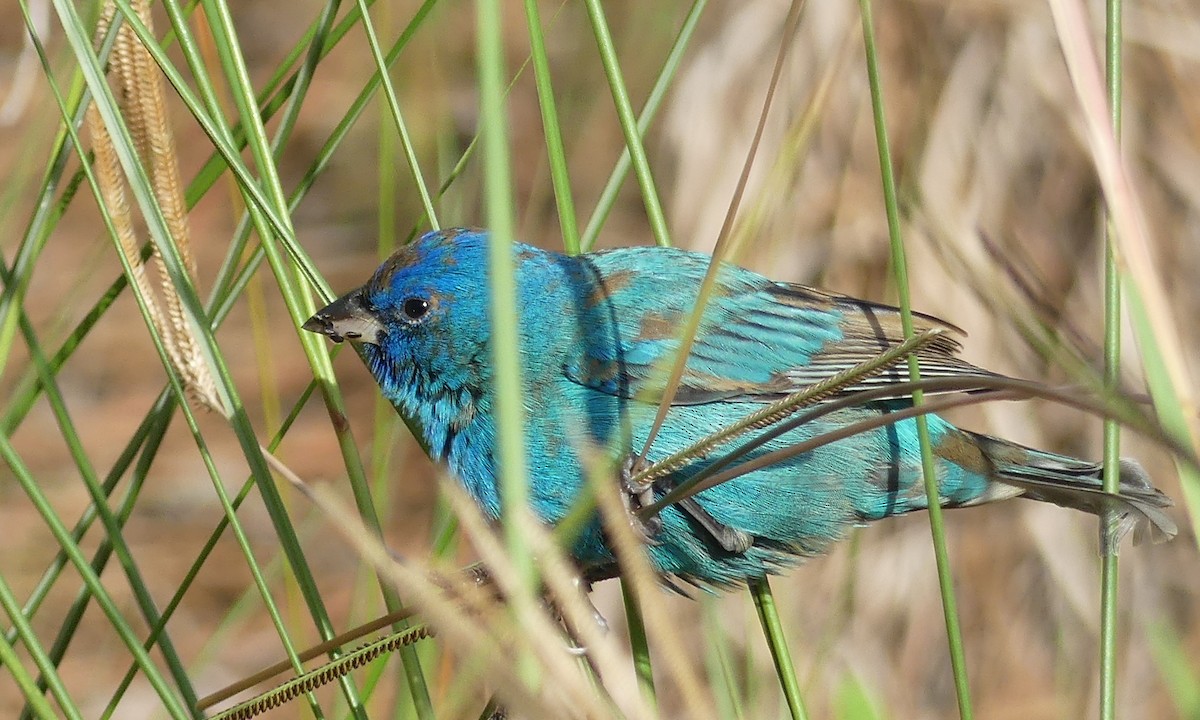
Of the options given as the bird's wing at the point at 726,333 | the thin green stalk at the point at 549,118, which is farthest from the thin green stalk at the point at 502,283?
the bird's wing at the point at 726,333

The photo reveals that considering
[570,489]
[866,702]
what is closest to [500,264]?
[866,702]

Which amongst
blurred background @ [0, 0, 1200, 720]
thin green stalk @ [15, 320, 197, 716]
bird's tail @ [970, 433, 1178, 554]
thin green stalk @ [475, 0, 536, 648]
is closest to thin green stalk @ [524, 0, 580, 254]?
thin green stalk @ [475, 0, 536, 648]

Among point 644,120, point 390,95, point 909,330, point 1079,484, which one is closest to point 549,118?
point 390,95

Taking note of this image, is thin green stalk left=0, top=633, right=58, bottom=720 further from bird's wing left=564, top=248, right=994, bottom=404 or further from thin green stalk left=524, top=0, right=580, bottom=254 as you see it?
bird's wing left=564, top=248, right=994, bottom=404

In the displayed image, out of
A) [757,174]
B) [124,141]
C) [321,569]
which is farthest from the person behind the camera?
[321,569]

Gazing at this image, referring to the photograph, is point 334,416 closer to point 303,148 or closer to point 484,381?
point 484,381

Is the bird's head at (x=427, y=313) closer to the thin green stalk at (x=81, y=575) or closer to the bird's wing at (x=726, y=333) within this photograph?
the bird's wing at (x=726, y=333)

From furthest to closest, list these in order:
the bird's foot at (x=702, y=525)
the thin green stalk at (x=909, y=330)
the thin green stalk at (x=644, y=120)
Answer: the bird's foot at (x=702, y=525) < the thin green stalk at (x=644, y=120) < the thin green stalk at (x=909, y=330)
